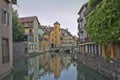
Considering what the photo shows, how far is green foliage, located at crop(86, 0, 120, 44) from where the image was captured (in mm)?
22875

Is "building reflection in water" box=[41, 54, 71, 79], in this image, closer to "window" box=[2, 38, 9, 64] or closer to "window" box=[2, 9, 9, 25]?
"window" box=[2, 38, 9, 64]

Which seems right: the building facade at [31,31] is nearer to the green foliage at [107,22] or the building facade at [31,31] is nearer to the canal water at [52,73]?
the canal water at [52,73]

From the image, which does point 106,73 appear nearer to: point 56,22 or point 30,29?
point 30,29

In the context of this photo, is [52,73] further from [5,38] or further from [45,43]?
[45,43]

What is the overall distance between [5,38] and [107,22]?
9.13m

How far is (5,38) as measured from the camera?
24094mm

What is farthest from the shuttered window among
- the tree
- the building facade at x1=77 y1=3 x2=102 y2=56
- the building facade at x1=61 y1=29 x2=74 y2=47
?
the building facade at x1=61 y1=29 x2=74 y2=47

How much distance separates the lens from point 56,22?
112 metres

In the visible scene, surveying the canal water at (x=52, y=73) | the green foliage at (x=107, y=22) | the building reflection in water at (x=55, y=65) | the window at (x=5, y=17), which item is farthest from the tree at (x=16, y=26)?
the green foliage at (x=107, y=22)

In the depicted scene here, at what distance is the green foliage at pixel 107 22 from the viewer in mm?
22875

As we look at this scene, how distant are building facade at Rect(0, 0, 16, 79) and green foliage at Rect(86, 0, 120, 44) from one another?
8.21 m

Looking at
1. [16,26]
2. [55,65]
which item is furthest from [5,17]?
[16,26]

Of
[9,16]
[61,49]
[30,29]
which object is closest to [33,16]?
[30,29]

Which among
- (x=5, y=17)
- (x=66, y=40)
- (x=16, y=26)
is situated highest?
(x=16, y=26)
